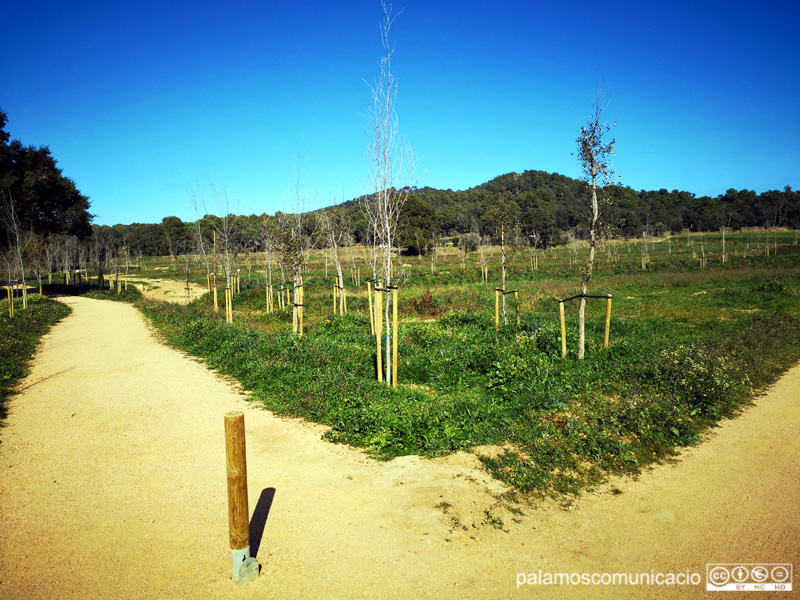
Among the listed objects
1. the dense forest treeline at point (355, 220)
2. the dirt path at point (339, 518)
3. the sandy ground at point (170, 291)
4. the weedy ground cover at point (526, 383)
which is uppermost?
the dense forest treeline at point (355, 220)

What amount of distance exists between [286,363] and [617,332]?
10.3 meters

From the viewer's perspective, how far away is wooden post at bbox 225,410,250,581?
151 inches

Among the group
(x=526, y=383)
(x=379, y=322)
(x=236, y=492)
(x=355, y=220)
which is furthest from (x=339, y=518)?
(x=355, y=220)

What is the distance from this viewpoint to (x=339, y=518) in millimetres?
4922

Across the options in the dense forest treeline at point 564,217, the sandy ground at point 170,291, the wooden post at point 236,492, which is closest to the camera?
the wooden post at point 236,492

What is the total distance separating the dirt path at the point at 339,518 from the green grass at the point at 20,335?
10.4 feet

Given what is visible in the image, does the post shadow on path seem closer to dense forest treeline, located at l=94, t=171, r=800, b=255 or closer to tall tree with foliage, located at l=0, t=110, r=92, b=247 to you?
tall tree with foliage, located at l=0, t=110, r=92, b=247

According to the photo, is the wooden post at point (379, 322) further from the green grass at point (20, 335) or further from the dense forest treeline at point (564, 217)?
the dense forest treeline at point (564, 217)

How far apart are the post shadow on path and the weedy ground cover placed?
5.49 feet

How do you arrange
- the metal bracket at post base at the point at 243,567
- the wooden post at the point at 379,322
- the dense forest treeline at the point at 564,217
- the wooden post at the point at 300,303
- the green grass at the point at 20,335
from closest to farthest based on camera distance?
the metal bracket at post base at the point at 243,567 → the wooden post at the point at 379,322 → the green grass at the point at 20,335 → the wooden post at the point at 300,303 → the dense forest treeline at the point at 564,217

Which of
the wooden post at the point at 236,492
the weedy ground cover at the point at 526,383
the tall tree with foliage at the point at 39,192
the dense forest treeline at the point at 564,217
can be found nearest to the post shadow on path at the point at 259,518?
the wooden post at the point at 236,492

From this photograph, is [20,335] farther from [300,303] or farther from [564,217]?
[564,217]

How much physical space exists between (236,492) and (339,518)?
1.46m

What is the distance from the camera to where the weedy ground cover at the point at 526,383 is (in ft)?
21.2
